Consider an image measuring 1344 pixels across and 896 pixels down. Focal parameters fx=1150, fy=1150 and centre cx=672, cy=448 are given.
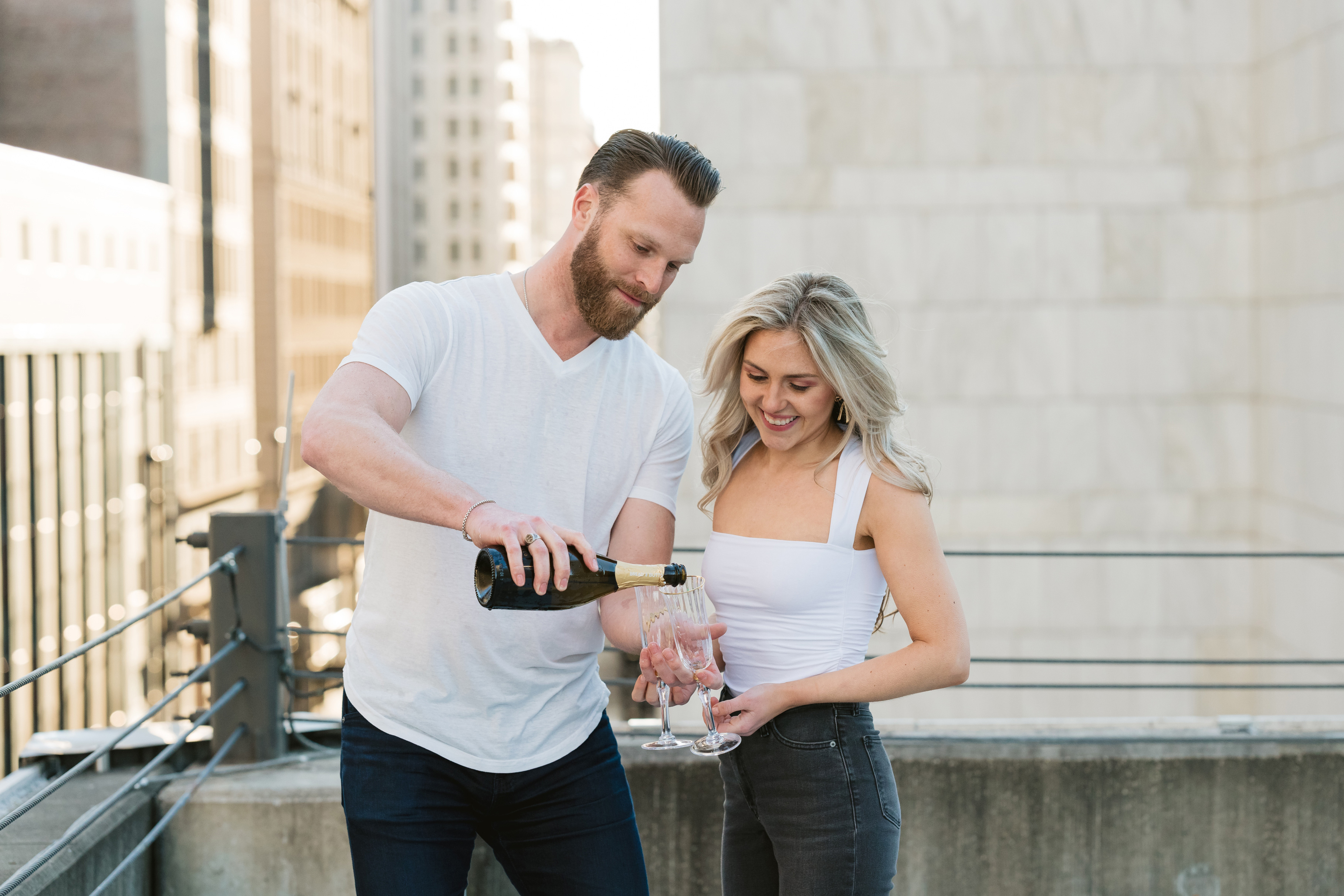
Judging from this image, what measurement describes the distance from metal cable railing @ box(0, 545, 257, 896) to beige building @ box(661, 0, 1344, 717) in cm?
471

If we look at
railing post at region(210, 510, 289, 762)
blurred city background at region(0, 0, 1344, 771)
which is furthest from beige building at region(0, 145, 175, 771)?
railing post at region(210, 510, 289, 762)

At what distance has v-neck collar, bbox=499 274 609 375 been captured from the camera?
2.10m

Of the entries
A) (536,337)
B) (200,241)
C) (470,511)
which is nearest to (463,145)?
(200,241)

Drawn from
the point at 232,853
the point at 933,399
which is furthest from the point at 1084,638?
the point at 232,853

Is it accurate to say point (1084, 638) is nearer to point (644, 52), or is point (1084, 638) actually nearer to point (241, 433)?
point (644, 52)

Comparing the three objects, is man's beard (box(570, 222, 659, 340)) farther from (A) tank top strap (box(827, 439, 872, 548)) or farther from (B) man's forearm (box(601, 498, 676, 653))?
(A) tank top strap (box(827, 439, 872, 548))

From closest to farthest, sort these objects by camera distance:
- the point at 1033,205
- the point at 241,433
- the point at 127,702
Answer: the point at 1033,205, the point at 127,702, the point at 241,433

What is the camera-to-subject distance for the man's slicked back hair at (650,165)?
79.7 inches

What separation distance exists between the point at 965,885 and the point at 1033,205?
5539 millimetres

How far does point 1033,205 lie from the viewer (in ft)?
26.1

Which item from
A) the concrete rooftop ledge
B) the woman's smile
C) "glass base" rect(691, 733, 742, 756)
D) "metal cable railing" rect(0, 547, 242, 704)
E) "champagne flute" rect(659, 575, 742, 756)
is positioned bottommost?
the concrete rooftop ledge

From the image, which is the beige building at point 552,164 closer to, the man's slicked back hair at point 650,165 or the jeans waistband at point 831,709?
the man's slicked back hair at point 650,165

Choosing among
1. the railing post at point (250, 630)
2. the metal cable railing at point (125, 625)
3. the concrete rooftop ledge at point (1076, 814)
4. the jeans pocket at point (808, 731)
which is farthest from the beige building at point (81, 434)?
the jeans pocket at point (808, 731)

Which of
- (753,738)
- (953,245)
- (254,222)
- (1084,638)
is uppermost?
(254,222)
